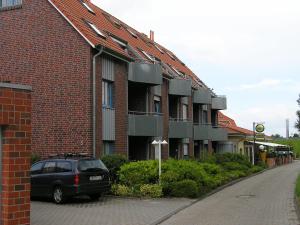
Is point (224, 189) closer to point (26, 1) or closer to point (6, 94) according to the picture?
point (26, 1)

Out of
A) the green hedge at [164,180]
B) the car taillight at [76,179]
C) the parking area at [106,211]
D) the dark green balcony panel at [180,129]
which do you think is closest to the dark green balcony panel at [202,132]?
the dark green balcony panel at [180,129]

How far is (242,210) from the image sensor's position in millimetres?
15336

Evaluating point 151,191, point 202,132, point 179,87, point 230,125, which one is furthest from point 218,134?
point 151,191

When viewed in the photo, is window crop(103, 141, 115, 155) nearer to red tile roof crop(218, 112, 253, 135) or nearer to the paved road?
the paved road

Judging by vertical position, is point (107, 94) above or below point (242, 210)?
above

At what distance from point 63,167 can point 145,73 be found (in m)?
10.1

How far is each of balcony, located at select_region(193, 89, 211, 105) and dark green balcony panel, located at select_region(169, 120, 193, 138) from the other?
16.0ft

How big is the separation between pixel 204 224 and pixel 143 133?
12846 mm

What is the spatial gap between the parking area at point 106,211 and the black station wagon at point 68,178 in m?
0.38

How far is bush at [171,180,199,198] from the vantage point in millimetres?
18812

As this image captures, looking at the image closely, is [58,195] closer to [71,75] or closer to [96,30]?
[71,75]

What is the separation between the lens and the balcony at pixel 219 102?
4197 centimetres

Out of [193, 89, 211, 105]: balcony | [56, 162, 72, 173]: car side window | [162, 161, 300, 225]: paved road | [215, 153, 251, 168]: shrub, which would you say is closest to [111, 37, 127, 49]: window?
[162, 161, 300, 225]: paved road

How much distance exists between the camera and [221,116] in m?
55.4
